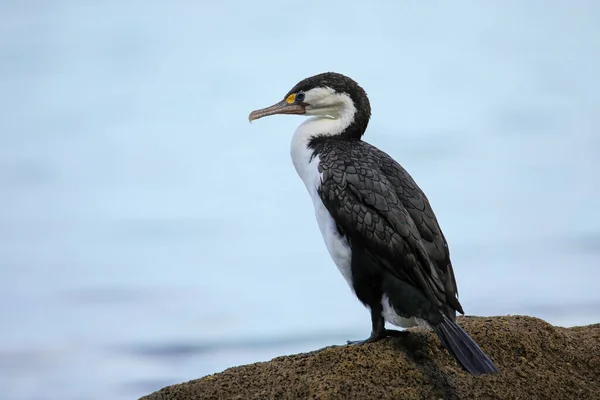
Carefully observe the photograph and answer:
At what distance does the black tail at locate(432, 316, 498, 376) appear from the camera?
19.6 feet

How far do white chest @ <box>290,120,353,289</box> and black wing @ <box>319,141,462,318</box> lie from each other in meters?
0.10

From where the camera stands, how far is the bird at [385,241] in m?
6.26

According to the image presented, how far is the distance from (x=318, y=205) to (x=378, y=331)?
43.4 inches

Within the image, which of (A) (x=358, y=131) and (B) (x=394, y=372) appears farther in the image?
(A) (x=358, y=131)

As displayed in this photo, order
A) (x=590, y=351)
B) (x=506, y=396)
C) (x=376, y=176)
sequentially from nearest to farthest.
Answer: (x=506, y=396)
(x=376, y=176)
(x=590, y=351)

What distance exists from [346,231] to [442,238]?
0.76 m

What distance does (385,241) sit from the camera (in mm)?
6301

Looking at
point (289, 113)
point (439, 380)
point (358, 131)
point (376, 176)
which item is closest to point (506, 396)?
point (439, 380)

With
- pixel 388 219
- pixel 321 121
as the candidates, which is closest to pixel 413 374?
pixel 388 219

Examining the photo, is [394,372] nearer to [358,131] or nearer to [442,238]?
[442,238]

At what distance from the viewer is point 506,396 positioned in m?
6.20

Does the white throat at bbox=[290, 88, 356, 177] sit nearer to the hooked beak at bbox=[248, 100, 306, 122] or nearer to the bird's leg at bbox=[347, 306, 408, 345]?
the hooked beak at bbox=[248, 100, 306, 122]

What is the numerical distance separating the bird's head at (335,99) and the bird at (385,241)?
216 millimetres

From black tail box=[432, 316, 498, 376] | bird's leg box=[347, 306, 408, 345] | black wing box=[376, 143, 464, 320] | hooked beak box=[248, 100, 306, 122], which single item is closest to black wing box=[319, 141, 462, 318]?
black wing box=[376, 143, 464, 320]
